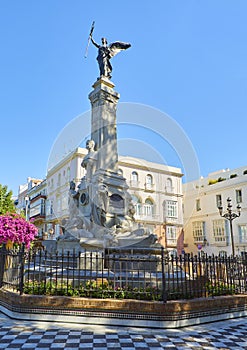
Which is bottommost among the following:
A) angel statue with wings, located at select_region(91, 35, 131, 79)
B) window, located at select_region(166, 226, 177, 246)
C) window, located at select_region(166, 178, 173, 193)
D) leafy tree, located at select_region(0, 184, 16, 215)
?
window, located at select_region(166, 226, 177, 246)

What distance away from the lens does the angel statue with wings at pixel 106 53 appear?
14.2 m

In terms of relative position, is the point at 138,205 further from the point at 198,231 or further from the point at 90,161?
the point at 90,161

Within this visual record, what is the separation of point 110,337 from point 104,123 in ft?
30.9

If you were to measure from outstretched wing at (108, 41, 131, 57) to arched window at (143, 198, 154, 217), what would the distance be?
17.3m

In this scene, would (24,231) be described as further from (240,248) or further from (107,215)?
(240,248)

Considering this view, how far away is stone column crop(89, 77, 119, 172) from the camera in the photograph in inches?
494

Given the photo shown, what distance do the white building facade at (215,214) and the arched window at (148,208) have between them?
5.99 m

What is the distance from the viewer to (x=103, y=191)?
36.8ft

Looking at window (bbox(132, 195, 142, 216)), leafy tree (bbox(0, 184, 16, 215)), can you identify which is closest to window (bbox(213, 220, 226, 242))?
window (bbox(132, 195, 142, 216))

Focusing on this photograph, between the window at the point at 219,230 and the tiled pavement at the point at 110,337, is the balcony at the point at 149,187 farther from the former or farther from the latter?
the tiled pavement at the point at 110,337

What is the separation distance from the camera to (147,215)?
31938 mm

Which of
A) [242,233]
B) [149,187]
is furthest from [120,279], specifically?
[242,233]

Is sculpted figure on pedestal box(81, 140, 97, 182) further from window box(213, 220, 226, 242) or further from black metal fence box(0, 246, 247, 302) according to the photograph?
window box(213, 220, 226, 242)

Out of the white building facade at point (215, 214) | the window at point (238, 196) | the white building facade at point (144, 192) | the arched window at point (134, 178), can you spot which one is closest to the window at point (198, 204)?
the white building facade at point (215, 214)
